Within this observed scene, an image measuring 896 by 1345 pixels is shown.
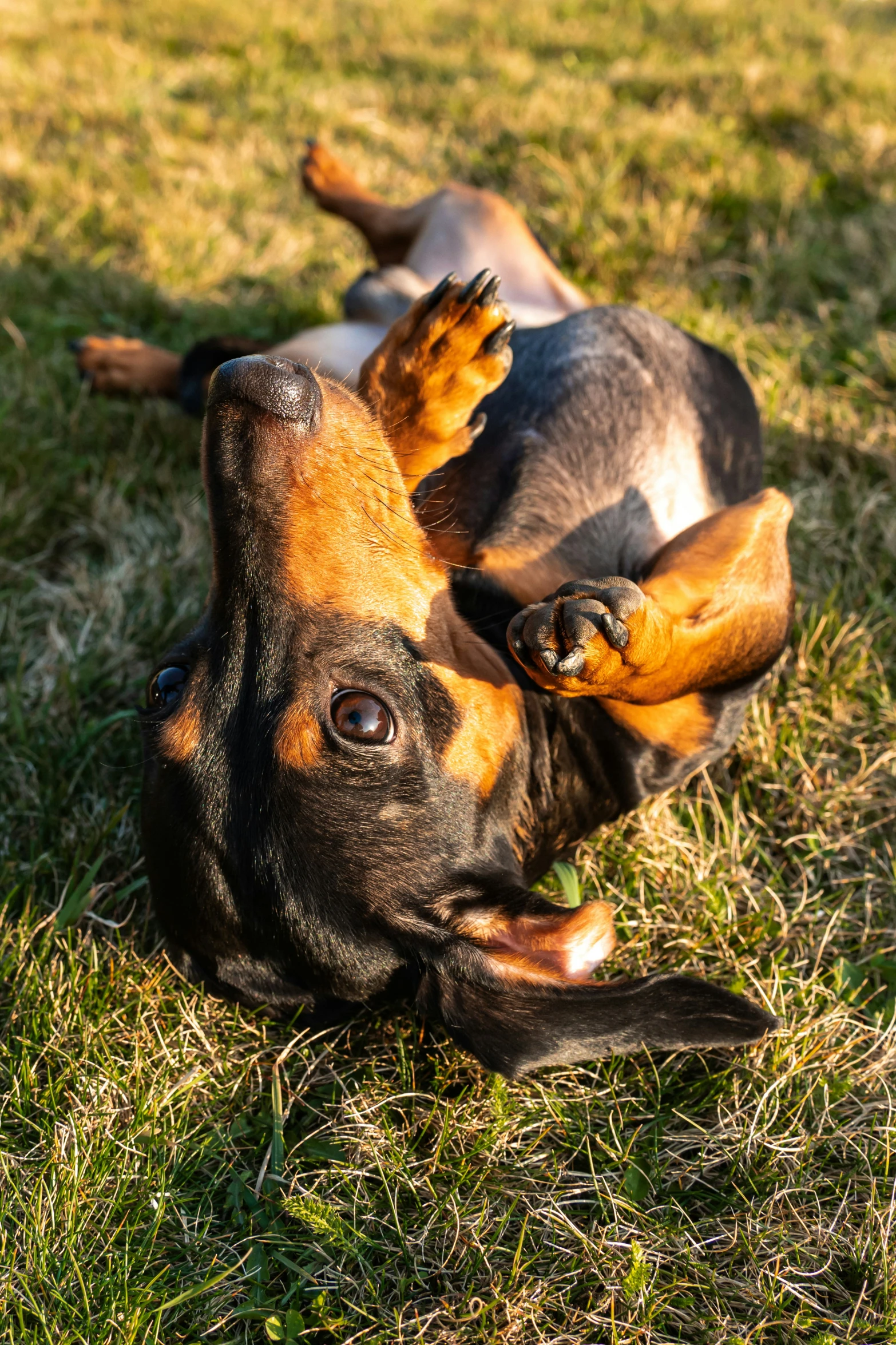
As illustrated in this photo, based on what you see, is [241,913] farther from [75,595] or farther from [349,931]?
[75,595]

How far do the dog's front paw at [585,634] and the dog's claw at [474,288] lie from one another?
0.93 m

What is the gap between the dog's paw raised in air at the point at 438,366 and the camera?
287cm

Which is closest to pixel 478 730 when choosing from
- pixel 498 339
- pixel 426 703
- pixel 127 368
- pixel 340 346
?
pixel 426 703

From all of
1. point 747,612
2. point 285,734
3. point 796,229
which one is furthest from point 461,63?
point 285,734

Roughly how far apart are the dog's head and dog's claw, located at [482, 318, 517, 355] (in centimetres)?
61

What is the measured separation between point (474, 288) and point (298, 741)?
1.35 metres

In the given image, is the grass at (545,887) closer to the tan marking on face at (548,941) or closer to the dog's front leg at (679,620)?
the tan marking on face at (548,941)

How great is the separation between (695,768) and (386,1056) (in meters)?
1.22

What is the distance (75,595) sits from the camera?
4117 millimetres

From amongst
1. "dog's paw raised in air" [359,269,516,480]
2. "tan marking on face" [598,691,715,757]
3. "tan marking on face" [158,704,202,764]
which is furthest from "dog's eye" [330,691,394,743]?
"dog's paw raised in air" [359,269,516,480]

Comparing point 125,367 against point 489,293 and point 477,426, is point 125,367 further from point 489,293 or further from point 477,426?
point 489,293

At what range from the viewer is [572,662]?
2320 mm

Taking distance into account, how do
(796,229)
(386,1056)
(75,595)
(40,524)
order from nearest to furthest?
(386,1056) < (75,595) < (40,524) < (796,229)

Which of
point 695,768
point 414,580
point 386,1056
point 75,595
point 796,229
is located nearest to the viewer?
point 414,580
